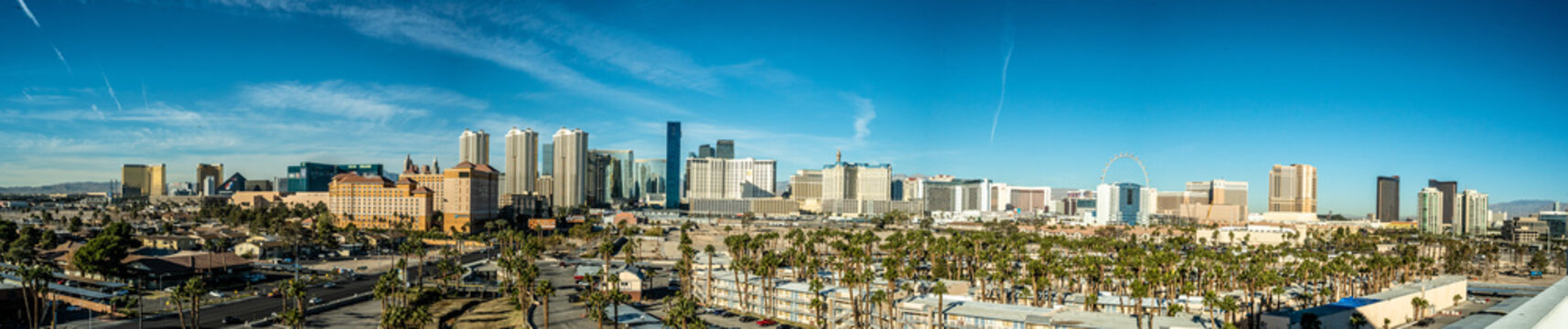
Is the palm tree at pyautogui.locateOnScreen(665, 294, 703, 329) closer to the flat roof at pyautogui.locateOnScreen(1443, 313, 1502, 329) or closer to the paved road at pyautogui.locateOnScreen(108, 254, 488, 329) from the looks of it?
the paved road at pyautogui.locateOnScreen(108, 254, 488, 329)

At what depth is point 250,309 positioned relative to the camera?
182 ft

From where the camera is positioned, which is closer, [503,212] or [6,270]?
[6,270]

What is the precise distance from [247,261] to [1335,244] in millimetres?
135016

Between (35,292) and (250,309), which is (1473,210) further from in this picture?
(35,292)

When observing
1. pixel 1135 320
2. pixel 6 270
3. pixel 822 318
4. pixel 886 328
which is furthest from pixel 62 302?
pixel 1135 320

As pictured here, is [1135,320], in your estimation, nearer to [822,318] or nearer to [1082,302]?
[1082,302]

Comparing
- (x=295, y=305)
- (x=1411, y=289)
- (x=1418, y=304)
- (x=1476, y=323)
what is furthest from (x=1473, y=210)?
(x=295, y=305)

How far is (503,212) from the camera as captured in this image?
159 meters

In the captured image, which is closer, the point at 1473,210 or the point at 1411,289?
the point at 1411,289

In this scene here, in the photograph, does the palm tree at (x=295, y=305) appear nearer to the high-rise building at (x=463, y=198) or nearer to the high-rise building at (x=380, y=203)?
the high-rise building at (x=463, y=198)

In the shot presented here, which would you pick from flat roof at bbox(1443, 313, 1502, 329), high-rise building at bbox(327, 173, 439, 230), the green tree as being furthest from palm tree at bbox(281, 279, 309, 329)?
high-rise building at bbox(327, 173, 439, 230)

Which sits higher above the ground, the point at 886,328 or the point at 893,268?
the point at 893,268

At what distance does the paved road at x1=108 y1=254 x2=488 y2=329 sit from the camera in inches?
1941

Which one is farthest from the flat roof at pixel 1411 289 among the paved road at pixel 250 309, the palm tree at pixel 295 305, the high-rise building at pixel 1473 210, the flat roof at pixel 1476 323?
the high-rise building at pixel 1473 210
